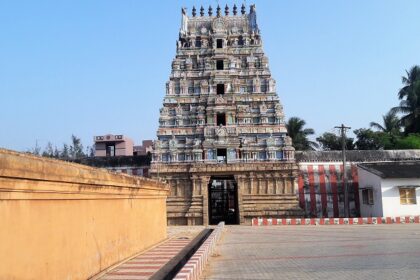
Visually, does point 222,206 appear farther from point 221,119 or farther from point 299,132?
point 299,132

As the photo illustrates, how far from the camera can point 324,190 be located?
3244cm

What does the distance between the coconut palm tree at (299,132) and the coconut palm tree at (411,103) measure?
9622mm

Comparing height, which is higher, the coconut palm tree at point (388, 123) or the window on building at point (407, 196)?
the coconut palm tree at point (388, 123)

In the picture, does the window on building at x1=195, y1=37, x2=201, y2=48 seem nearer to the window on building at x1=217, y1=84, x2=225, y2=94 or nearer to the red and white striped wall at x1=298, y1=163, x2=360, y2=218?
the window on building at x1=217, y1=84, x2=225, y2=94

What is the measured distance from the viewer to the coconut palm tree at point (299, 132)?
5053cm

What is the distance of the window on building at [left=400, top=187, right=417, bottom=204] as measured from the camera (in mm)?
29531

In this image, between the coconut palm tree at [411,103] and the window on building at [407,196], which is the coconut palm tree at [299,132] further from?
the window on building at [407,196]

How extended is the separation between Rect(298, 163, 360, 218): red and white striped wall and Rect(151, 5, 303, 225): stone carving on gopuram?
2.13 metres

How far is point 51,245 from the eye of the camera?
6.84 m

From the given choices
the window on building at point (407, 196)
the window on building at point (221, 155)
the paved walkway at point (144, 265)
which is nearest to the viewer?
the paved walkway at point (144, 265)

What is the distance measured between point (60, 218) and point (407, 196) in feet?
88.5

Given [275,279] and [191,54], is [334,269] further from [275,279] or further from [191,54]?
[191,54]

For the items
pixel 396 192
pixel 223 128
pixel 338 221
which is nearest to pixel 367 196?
pixel 396 192

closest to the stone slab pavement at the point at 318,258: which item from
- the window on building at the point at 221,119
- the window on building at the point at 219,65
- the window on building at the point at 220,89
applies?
the window on building at the point at 221,119
